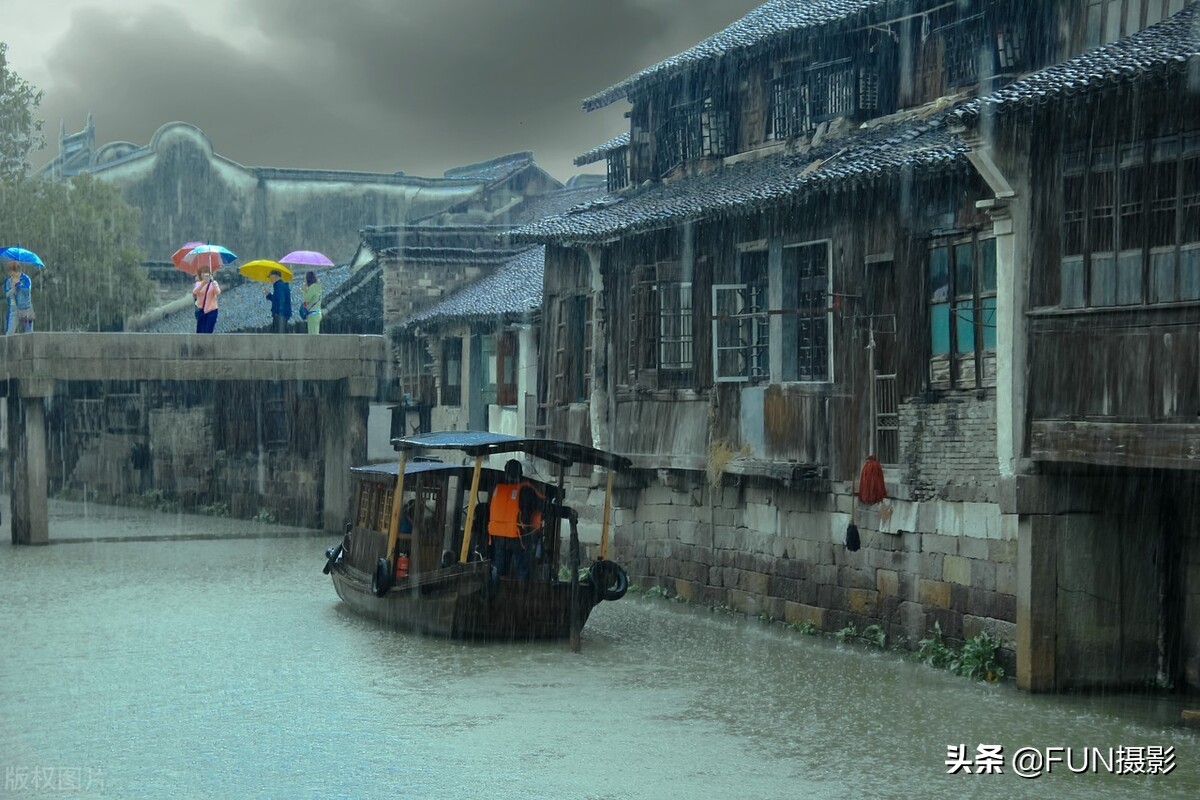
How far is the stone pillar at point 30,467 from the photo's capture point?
2494 cm

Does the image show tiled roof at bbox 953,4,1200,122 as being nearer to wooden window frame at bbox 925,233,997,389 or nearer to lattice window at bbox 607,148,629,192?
wooden window frame at bbox 925,233,997,389

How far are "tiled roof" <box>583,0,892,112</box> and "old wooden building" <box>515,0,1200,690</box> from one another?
0.20 ft

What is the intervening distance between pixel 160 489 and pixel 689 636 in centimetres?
2178

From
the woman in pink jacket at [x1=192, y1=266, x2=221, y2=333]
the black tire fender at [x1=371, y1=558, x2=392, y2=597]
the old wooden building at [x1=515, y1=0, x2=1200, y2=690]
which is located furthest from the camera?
the woman in pink jacket at [x1=192, y1=266, x2=221, y2=333]

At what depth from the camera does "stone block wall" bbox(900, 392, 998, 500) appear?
46.1ft

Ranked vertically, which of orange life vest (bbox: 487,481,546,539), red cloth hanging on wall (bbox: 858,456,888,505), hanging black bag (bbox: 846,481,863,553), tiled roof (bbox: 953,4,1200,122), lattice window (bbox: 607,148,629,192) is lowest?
hanging black bag (bbox: 846,481,863,553)

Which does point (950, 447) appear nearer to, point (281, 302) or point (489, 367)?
point (489, 367)

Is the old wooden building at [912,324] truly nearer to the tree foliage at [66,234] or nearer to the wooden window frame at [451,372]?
the wooden window frame at [451,372]

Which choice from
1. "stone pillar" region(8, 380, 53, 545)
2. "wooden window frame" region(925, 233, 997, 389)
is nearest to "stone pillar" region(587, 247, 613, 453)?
"wooden window frame" region(925, 233, 997, 389)

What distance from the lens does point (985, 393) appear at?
46.0 feet

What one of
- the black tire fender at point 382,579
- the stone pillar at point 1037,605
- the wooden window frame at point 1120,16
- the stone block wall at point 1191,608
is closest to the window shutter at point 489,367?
the black tire fender at point 382,579

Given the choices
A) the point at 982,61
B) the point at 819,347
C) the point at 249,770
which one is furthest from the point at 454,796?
the point at 982,61

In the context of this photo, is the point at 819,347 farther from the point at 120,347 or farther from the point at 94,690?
the point at 120,347

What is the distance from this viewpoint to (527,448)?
1617 cm
